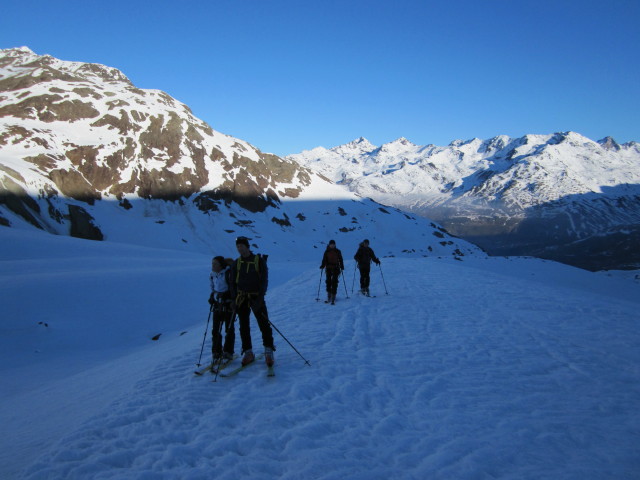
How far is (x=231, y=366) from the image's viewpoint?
844 centimetres

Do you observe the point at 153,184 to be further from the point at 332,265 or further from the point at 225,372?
the point at 225,372

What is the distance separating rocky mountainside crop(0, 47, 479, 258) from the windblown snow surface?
54.1m

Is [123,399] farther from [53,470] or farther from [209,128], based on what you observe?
[209,128]

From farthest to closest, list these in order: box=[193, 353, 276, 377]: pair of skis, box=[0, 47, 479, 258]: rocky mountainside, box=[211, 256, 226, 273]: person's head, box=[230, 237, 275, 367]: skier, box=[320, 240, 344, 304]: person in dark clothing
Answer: box=[0, 47, 479, 258]: rocky mountainside, box=[320, 240, 344, 304]: person in dark clothing, box=[211, 256, 226, 273]: person's head, box=[230, 237, 275, 367]: skier, box=[193, 353, 276, 377]: pair of skis

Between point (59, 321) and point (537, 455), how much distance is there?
17.7 m

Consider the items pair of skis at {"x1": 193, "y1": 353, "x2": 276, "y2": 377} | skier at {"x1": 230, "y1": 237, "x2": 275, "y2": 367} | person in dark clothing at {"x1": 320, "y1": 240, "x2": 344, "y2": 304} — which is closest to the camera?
pair of skis at {"x1": 193, "y1": 353, "x2": 276, "y2": 377}

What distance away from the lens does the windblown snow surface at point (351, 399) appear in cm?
501

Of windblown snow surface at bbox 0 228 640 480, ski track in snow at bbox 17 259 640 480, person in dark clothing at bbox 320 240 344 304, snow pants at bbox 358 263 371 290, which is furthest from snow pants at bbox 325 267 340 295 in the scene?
ski track in snow at bbox 17 259 640 480

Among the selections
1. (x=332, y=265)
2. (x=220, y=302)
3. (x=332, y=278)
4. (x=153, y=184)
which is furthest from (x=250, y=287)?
(x=153, y=184)

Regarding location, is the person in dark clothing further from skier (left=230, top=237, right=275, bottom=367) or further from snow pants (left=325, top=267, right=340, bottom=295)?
skier (left=230, top=237, right=275, bottom=367)

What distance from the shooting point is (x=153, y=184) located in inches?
3671

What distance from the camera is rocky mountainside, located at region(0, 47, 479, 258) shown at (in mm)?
72188

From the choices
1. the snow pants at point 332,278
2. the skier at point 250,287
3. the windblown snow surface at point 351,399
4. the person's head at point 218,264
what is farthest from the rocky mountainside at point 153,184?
the skier at point 250,287

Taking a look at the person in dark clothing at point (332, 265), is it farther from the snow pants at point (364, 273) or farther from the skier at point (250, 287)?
the skier at point (250, 287)
